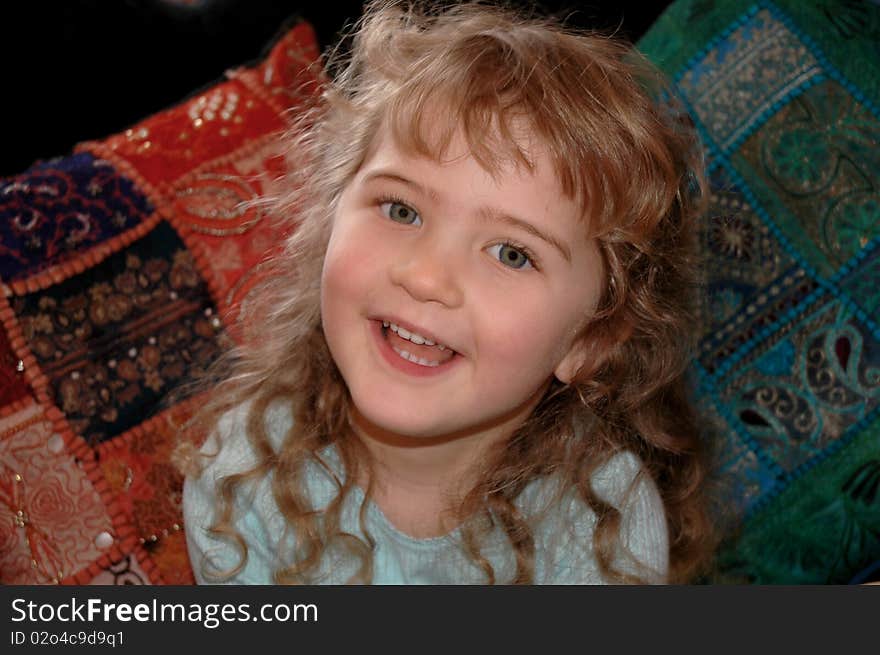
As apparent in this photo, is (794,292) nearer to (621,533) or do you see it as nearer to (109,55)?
(621,533)

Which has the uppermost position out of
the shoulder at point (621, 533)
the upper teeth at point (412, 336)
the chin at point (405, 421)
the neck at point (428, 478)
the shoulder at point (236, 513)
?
the upper teeth at point (412, 336)

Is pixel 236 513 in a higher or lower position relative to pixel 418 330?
lower

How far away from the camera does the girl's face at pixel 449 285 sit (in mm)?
1058

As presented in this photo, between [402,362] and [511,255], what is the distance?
0.52 feet

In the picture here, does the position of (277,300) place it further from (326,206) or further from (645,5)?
(645,5)

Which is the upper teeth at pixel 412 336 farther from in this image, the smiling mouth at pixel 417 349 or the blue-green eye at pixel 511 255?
the blue-green eye at pixel 511 255

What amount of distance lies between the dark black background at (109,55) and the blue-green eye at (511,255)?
738 mm

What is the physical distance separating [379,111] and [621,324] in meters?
0.37

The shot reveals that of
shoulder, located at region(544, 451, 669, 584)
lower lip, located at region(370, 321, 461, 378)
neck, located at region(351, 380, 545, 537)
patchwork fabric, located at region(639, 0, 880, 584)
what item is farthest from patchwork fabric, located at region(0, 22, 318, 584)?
patchwork fabric, located at region(639, 0, 880, 584)

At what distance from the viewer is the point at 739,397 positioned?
4.62 ft

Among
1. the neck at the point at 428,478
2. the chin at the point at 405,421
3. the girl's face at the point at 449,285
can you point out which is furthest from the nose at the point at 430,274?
the neck at the point at 428,478

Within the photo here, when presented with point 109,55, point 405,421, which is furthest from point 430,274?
point 109,55

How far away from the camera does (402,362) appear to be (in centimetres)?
111

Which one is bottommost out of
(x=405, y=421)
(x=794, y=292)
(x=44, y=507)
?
(x=44, y=507)
